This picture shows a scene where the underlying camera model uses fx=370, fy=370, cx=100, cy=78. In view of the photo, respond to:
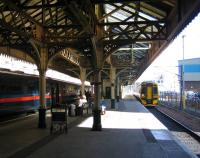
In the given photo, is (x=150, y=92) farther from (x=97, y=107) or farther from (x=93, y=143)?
(x=93, y=143)

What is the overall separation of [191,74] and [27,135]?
2648 inches

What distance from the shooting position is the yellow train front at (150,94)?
130ft

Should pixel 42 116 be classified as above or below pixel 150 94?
below

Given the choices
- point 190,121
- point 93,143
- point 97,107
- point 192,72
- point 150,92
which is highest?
point 192,72

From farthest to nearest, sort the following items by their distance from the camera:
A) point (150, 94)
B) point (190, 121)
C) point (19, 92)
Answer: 1. point (150, 94)
2. point (190, 121)
3. point (19, 92)

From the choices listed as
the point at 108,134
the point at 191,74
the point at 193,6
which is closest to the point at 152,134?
the point at 108,134

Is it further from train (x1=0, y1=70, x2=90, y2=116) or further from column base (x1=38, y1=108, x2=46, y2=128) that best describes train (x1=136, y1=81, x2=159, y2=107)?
column base (x1=38, y1=108, x2=46, y2=128)

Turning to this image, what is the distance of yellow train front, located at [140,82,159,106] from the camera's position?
1565 inches

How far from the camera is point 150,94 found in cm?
3984

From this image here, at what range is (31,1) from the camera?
14.0 m

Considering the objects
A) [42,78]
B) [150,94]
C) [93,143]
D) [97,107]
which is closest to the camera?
[93,143]

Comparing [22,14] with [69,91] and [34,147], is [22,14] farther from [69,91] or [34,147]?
[69,91]

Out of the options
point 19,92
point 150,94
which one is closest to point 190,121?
point 19,92

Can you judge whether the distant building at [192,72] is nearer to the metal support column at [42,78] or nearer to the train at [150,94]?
the train at [150,94]
